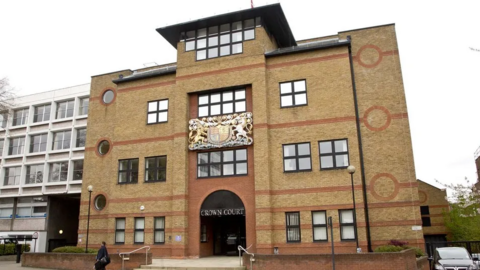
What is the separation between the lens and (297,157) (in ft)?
79.2

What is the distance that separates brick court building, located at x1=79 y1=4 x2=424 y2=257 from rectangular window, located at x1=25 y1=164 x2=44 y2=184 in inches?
395

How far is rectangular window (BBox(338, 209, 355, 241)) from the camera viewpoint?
22219mm

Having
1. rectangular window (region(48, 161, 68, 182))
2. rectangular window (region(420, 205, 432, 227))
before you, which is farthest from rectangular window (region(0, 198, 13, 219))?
rectangular window (region(420, 205, 432, 227))

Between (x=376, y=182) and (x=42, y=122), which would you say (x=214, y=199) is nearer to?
(x=376, y=182)

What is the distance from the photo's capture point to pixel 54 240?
1468 inches

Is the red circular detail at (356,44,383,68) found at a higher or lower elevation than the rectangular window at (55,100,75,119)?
lower

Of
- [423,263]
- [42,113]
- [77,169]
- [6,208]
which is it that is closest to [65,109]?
[42,113]

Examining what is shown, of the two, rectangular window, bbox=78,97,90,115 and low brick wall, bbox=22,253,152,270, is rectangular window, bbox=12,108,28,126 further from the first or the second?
low brick wall, bbox=22,253,152,270

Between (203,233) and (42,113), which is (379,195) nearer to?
(203,233)

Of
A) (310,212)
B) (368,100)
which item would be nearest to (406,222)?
(310,212)

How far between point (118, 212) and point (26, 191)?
14.7 m

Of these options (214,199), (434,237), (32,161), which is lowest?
(434,237)

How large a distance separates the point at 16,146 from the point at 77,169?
8.74 metres

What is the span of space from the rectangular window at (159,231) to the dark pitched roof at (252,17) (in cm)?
1230
